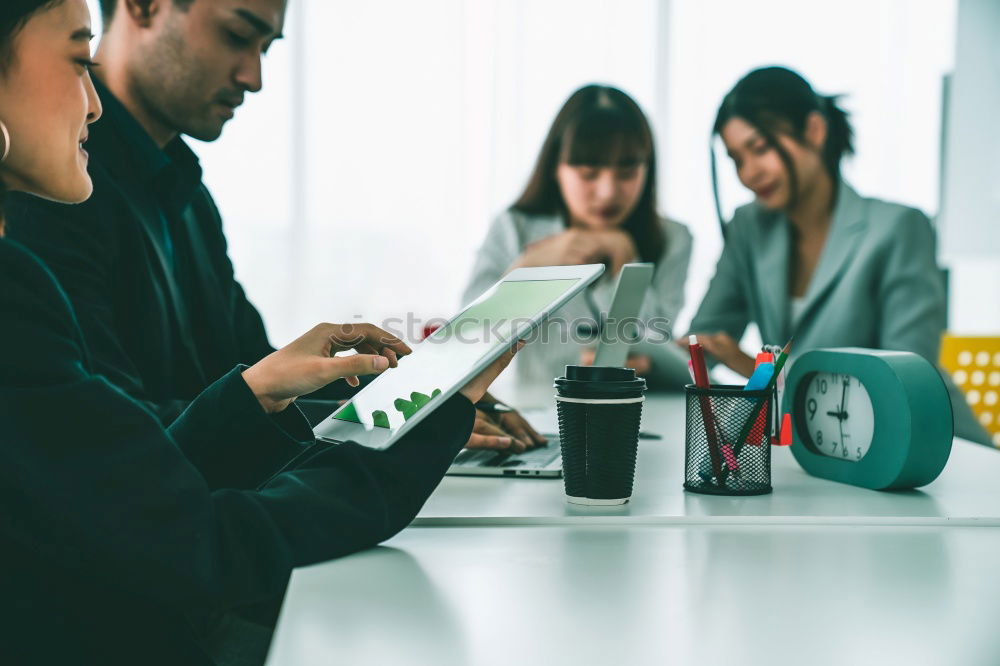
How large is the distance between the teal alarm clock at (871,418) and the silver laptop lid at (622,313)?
8.2 inches

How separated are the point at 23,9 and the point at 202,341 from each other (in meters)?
0.79

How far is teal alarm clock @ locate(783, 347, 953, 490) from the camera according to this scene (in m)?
0.87

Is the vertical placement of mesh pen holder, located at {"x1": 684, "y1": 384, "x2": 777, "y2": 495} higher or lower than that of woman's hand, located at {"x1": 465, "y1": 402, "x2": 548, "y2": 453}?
higher

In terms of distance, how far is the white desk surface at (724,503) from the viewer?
30.8 inches

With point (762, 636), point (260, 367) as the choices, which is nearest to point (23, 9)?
point (260, 367)

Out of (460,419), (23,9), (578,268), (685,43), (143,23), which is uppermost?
(685,43)

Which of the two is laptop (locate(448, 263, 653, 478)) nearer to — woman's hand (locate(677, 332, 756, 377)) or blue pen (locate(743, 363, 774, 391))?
blue pen (locate(743, 363, 774, 391))

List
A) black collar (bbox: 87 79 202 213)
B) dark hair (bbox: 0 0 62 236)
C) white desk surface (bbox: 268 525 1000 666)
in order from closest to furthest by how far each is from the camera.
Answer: white desk surface (bbox: 268 525 1000 666), dark hair (bbox: 0 0 62 236), black collar (bbox: 87 79 202 213)

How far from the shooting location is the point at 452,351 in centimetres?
82

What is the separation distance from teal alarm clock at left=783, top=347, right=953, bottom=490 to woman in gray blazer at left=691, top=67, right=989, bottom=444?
928mm

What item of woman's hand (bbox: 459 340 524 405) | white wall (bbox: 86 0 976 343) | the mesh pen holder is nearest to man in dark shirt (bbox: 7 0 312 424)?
woman's hand (bbox: 459 340 524 405)

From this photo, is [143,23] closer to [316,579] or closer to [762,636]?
[316,579]

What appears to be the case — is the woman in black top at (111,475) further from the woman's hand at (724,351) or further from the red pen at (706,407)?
the woman's hand at (724,351)

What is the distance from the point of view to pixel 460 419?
0.72 m
